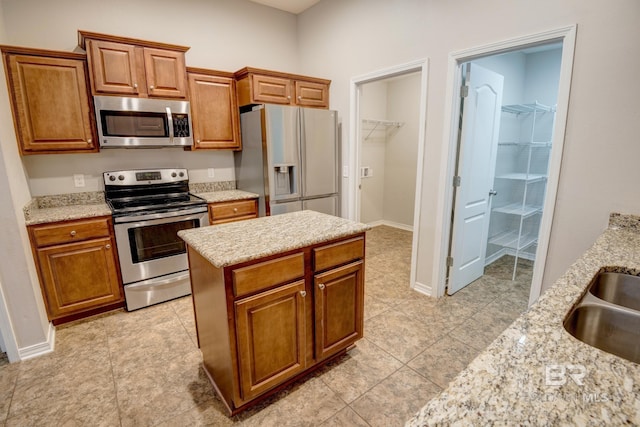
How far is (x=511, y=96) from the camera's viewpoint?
150 inches

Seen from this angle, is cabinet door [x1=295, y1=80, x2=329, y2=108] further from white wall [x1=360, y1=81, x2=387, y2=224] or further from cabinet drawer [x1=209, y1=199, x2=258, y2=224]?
white wall [x1=360, y1=81, x2=387, y2=224]

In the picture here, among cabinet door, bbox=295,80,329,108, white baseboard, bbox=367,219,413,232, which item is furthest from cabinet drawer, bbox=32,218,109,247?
white baseboard, bbox=367,219,413,232

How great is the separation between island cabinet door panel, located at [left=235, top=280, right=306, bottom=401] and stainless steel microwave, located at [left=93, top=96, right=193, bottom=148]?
2136 mm

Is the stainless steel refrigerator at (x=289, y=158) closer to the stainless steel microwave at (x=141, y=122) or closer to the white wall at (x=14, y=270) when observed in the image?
the stainless steel microwave at (x=141, y=122)

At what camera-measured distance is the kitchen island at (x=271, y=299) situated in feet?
4.94

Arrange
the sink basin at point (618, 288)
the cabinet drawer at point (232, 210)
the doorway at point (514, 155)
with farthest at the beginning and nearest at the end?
the cabinet drawer at point (232, 210)
the doorway at point (514, 155)
the sink basin at point (618, 288)

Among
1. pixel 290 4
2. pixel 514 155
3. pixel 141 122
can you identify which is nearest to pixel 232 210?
pixel 141 122

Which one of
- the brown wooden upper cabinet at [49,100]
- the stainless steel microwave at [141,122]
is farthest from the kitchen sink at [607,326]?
the brown wooden upper cabinet at [49,100]

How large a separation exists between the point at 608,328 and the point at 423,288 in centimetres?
202

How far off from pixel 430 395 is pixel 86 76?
3481 mm

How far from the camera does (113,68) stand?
2.64 m

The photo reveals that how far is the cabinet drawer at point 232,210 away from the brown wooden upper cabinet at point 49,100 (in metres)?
1.19

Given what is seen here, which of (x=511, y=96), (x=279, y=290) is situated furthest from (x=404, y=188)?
(x=279, y=290)

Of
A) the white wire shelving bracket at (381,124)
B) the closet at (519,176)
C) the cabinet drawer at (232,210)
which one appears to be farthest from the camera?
the white wire shelving bracket at (381,124)
